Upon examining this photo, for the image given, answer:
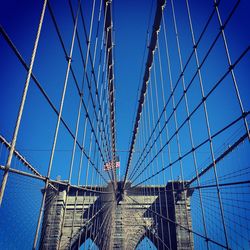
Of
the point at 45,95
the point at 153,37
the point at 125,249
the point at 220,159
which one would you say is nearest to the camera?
the point at 45,95

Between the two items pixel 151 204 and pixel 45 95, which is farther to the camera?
pixel 151 204

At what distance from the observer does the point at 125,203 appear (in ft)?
57.3

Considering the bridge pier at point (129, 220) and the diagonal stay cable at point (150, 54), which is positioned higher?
the diagonal stay cable at point (150, 54)

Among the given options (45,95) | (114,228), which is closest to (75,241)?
(114,228)

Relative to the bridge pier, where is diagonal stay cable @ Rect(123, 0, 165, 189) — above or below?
above

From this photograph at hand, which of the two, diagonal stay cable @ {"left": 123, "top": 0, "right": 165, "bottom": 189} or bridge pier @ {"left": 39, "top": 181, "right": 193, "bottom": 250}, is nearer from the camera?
diagonal stay cable @ {"left": 123, "top": 0, "right": 165, "bottom": 189}

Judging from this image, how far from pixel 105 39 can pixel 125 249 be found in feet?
44.2

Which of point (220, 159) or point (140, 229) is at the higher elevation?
point (220, 159)

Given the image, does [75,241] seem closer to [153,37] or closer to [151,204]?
[151,204]

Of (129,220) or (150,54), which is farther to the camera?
(129,220)

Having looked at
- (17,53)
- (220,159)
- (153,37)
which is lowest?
(17,53)

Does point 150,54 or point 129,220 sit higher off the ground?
point 150,54

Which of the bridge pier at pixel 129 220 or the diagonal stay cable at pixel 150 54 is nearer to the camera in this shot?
the diagonal stay cable at pixel 150 54

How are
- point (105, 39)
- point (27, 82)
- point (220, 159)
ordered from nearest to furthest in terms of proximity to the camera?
point (27, 82)
point (220, 159)
point (105, 39)
